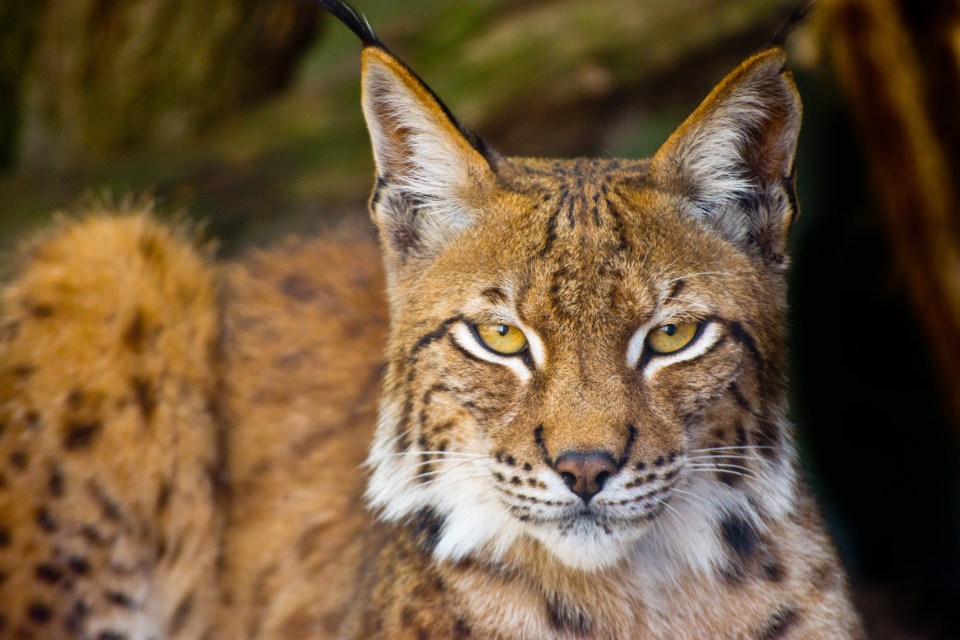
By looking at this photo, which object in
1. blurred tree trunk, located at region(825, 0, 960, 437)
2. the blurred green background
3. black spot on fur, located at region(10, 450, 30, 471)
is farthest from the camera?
the blurred green background

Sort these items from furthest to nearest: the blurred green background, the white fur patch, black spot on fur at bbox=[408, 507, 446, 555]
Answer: the blurred green background
black spot on fur at bbox=[408, 507, 446, 555]
the white fur patch

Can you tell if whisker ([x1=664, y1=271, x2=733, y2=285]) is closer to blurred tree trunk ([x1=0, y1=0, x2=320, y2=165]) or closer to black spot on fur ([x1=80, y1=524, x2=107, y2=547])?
black spot on fur ([x1=80, y1=524, x2=107, y2=547])

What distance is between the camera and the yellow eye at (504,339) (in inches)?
111

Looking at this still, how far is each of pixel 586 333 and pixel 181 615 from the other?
2.13 meters

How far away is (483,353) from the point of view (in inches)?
112

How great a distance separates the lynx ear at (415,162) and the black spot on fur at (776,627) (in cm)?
133

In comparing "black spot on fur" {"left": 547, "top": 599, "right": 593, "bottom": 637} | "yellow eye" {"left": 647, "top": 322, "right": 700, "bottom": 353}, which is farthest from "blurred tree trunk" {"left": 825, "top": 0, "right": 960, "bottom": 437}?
"black spot on fur" {"left": 547, "top": 599, "right": 593, "bottom": 637}

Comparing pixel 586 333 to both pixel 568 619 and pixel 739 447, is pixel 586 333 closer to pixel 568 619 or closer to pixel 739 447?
pixel 739 447

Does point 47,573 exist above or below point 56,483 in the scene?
below

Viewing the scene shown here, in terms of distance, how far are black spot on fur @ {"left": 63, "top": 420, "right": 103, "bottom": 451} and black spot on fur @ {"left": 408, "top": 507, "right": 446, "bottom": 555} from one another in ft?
4.26

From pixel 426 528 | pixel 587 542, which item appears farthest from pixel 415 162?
pixel 587 542

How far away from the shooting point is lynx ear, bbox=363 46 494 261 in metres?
2.87

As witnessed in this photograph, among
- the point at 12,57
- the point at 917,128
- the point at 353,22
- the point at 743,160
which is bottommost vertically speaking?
the point at 743,160

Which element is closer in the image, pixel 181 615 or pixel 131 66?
pixel 181 615
